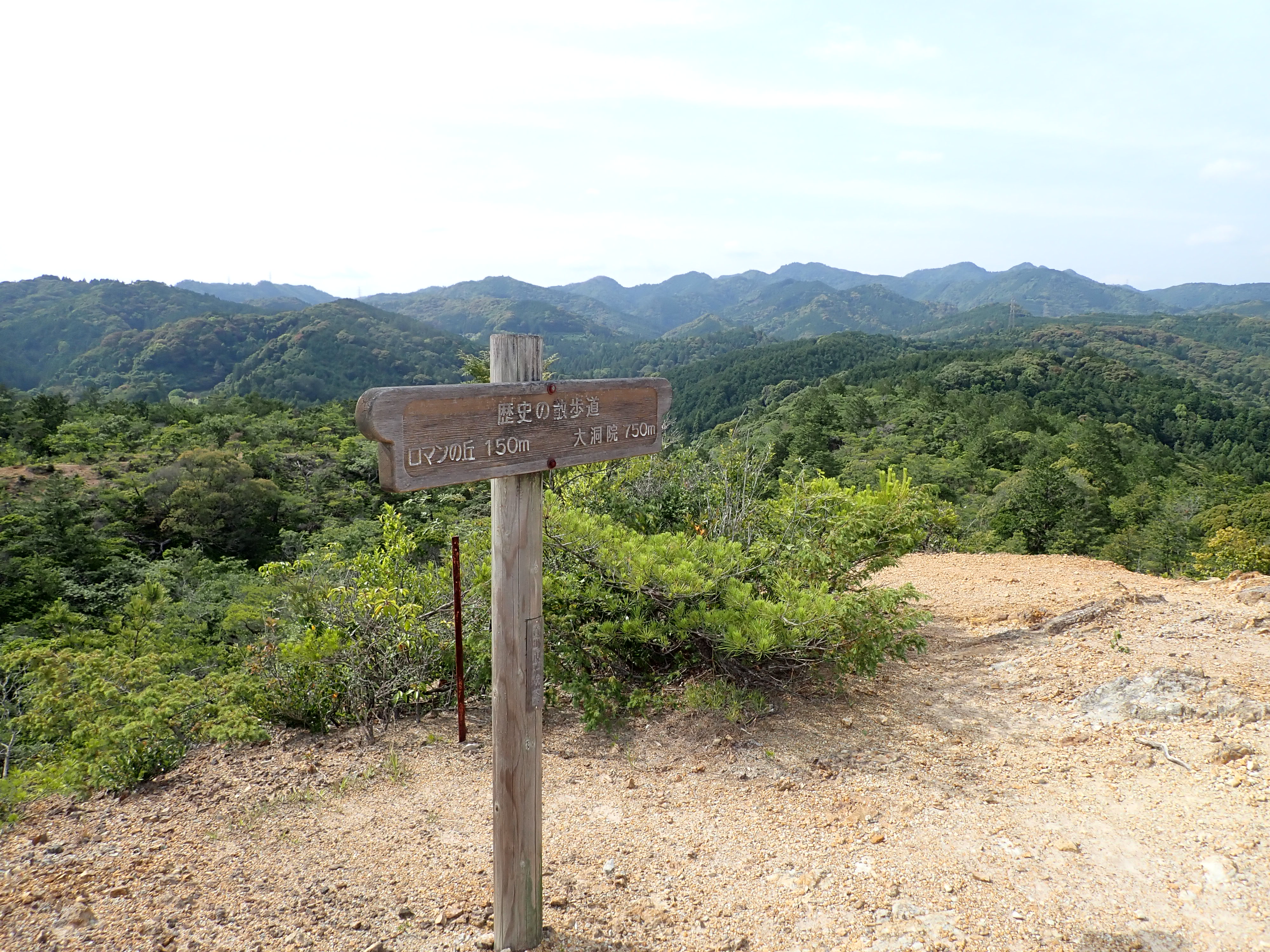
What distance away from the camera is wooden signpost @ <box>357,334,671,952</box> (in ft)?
7.08

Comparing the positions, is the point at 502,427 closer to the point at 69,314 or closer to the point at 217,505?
the point at 217,505

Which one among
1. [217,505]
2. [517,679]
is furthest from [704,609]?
[217,505]

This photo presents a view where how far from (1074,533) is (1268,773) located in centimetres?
2051

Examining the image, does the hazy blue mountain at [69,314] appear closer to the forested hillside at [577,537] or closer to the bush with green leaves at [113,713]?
the forested hillside at [577,537]

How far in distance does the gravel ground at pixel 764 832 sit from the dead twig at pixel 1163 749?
0.02 m

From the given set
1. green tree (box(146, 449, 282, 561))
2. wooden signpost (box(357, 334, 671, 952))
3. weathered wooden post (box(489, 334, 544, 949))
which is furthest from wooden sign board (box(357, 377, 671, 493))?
green tree (box(146, 449, 282, 561))

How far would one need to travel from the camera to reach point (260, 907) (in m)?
2.96

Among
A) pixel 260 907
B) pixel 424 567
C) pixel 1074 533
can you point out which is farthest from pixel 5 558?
pixel 1074 533

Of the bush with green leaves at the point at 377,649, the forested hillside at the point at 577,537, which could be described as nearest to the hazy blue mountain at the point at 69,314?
the forested hillside at the point at 577,537

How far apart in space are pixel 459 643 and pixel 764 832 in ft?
6.33

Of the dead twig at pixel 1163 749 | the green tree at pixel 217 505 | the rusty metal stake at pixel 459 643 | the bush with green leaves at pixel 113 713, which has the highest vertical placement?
the rusty metal stake at pixel 459 643

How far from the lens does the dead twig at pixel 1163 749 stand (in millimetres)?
3699

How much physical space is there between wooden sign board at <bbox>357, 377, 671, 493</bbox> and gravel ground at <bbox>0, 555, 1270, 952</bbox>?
1.85 metres

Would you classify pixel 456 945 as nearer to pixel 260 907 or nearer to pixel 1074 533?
pixel 260 907
